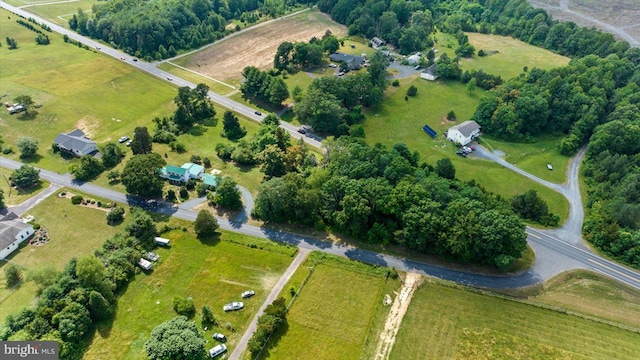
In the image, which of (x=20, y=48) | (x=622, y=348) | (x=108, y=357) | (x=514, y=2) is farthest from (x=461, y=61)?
(x=20, y=48)

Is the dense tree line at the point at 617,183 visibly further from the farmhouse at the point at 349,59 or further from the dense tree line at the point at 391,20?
the farmhouse at the point at 349,59

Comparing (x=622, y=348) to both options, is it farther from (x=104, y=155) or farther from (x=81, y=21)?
(x=81, y=21)

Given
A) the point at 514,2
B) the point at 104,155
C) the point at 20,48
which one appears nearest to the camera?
the point at 104,155

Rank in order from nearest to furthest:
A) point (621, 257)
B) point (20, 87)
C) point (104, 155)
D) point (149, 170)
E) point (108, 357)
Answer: point (108, 357) < point (621, 257) < point (149, 170) < point (104, 155) < point (20, 87)

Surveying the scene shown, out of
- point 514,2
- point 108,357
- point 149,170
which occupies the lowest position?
point 108,357

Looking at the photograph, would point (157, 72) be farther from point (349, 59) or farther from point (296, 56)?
point (349, 59)
